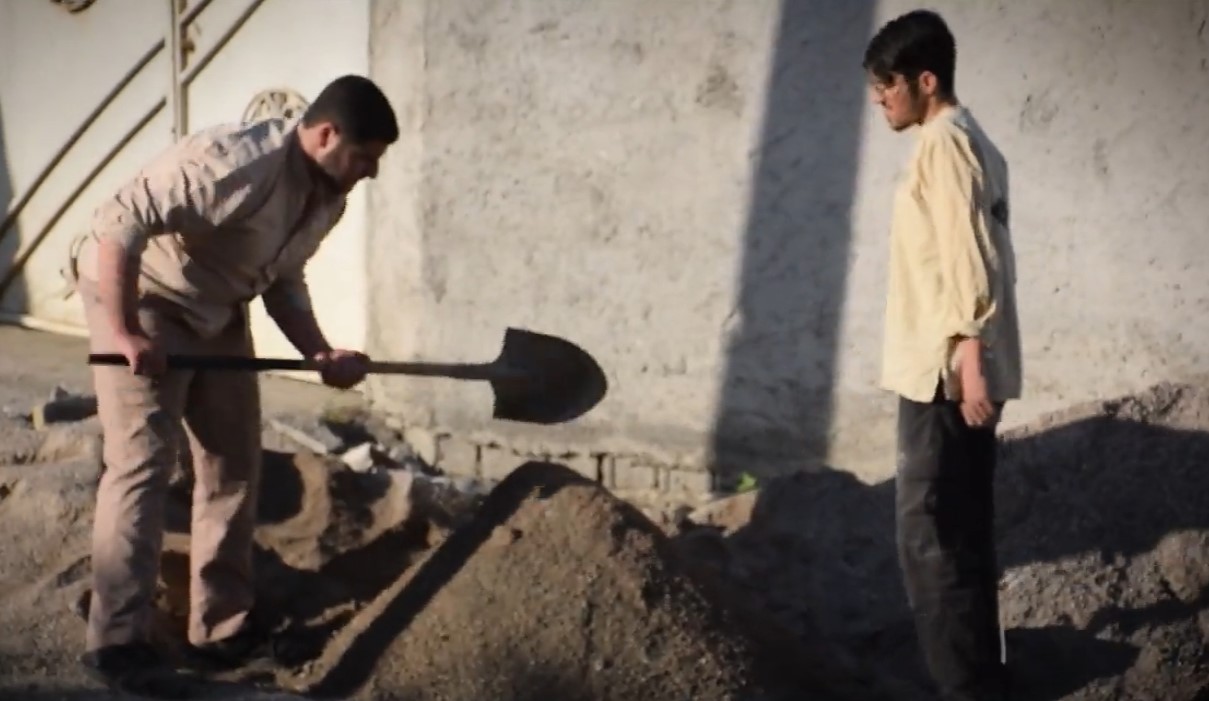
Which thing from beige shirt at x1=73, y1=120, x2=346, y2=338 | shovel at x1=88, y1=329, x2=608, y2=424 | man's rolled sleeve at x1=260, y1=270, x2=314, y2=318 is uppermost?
beige shirt at x1=73, y1=120, x2=346, y2=338

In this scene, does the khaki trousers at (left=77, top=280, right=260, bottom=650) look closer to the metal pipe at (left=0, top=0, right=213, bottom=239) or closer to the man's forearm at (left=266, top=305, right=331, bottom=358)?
the man's forearm at (left=266, top=305, right=331, bottom=358)

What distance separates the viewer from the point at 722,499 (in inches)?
243

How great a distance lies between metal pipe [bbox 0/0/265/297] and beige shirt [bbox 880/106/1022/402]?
4472 millimetres

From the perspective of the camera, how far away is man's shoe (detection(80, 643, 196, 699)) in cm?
441

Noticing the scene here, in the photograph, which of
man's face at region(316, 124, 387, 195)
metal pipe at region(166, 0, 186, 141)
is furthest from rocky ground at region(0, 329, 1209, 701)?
metal pipe at region(166, 0, 186, 141)

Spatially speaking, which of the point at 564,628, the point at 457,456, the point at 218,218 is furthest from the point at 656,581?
the point at 457,456

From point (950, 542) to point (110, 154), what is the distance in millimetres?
5499

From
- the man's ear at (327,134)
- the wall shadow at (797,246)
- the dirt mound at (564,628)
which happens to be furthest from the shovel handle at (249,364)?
the wall shadow at (797,246)

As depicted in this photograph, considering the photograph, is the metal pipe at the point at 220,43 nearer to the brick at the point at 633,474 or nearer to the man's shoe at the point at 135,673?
the brick at the point at 633,474

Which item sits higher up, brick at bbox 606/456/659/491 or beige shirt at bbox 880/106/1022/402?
beige shirt at bbox 880/106/1022/402

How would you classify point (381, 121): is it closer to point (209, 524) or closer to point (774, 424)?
point (209, 524)

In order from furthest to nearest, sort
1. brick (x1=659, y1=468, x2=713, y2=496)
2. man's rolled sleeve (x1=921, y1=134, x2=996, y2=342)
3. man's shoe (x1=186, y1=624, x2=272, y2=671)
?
brick (x1=659, y1=468, x2=713, y2=496), man's shoe (x1=186, y1=624, x2=272, y2=671), man's rolled sleeve (x1=921, y1=134, x2=996, y2=342)

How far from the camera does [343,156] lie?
4.36 m

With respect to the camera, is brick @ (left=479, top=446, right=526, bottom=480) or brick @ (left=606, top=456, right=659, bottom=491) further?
brick @ (left=479, top=446, right=526, bottom=480)
